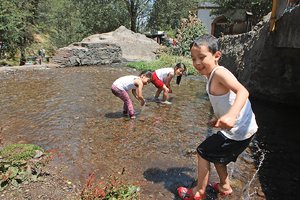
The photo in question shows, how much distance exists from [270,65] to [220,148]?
5.95 meters

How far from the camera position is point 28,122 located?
6895 millimetres

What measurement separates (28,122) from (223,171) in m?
4.82

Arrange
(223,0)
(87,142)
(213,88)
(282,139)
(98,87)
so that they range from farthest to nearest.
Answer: (223,0) → (98,87) → (282,139) → (87,142) → (213,88)

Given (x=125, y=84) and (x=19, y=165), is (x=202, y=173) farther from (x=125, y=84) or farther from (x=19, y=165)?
(x=125, y=84)

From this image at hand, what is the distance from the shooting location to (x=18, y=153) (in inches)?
172

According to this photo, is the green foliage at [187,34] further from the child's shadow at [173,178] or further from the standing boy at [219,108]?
the standing boy at [219,108]

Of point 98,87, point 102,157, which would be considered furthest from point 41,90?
point 102,157

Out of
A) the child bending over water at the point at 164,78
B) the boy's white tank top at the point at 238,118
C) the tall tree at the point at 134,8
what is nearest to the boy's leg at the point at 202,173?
the boy's white tank top at the point at 238,118

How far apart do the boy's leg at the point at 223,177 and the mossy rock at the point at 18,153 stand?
8.71 ft

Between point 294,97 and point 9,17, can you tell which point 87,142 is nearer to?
point 294,97

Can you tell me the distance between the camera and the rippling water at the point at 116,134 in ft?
14.8

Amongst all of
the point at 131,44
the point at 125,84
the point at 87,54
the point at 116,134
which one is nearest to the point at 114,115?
the point at 125,84

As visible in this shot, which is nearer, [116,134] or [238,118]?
[238,118]

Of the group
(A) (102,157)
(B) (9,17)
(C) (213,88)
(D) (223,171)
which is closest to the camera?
(C) (213,88)
